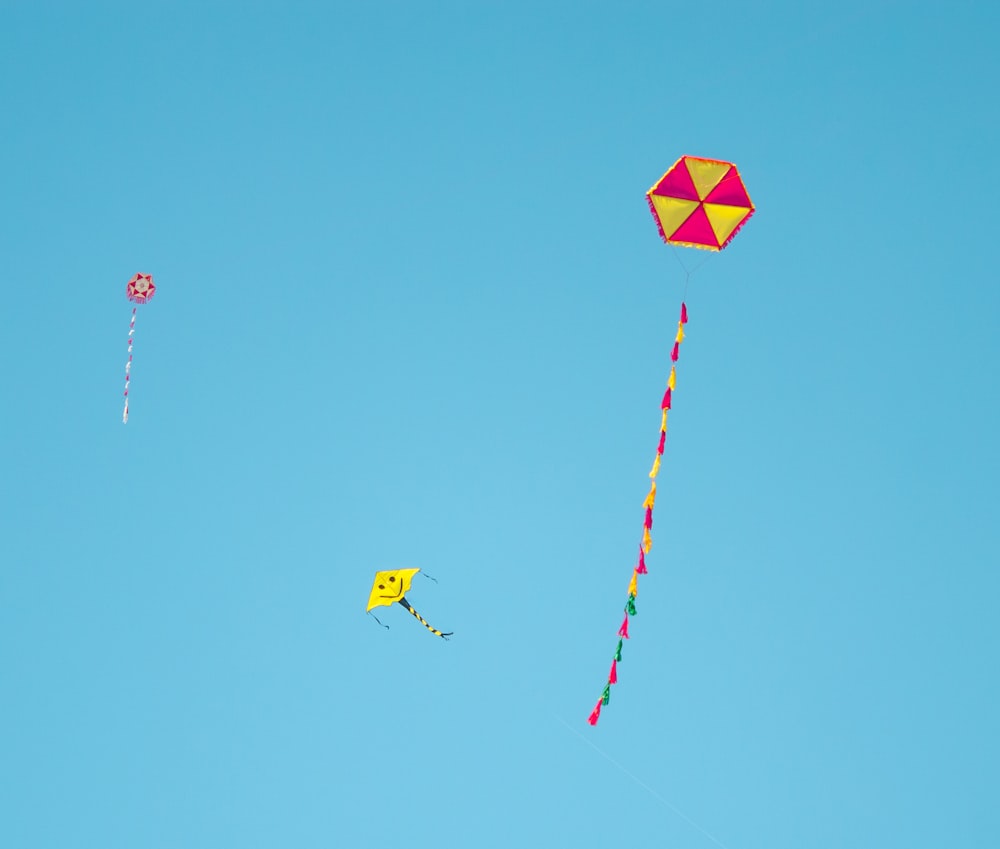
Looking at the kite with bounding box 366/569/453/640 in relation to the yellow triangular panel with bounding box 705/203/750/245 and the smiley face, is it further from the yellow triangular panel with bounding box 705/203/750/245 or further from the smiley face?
the yellow triangular panel with bounding box 705/203/750/245

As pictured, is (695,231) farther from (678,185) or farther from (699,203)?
(678,185)

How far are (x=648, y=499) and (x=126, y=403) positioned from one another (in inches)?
457

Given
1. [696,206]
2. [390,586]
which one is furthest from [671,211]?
[390,586]

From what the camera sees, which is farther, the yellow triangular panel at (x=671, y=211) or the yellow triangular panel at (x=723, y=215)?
the yellow triangular panel at (x=723, y=215)

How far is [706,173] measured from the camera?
74.8ft

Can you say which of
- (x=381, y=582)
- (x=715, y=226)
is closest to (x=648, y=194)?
(x=715, y=226)

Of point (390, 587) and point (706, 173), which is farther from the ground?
point (706, 173)

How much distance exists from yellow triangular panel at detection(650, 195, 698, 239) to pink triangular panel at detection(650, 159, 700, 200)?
0.07 metres

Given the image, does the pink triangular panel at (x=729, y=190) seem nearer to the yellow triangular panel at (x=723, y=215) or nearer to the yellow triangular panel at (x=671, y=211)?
the yellow triangular panel at (x=723, y=215)

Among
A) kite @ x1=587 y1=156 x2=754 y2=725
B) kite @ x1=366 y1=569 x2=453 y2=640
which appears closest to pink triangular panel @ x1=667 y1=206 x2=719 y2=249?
kite @ x1=587 y1=156 x2=754 y2=725

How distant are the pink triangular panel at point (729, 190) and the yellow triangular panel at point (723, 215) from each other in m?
0.08

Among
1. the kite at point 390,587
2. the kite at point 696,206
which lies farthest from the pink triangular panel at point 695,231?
the kite at point 390,587

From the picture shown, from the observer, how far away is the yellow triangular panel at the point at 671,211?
22.8 m

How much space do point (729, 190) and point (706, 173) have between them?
1.28 feet
